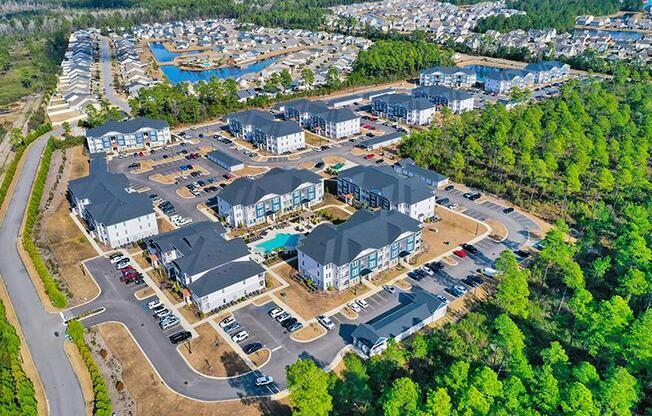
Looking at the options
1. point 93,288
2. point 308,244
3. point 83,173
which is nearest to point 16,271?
point 93,288

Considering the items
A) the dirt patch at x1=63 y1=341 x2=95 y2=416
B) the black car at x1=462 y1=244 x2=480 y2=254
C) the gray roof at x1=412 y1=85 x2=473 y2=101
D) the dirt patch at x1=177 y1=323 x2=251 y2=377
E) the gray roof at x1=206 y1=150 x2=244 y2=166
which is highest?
the gray roof at x1=412 y1=85 x2=473 y2=101

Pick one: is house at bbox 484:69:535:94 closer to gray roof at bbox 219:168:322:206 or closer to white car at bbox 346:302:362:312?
gray roof at bbox 219:168:322:206

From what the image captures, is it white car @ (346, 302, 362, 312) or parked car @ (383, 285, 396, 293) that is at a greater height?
white car @ (346, 302, 362, 312)

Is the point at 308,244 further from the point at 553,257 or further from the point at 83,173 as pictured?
the point at 83,173

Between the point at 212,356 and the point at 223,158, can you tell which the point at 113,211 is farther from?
the point at 212,356

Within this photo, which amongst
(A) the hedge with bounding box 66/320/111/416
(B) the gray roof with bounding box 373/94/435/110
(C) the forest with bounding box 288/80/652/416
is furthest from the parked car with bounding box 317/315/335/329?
(B) the gray roof with bounding box 373/94/435/110

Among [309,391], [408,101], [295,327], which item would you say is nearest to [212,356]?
[295,327]
